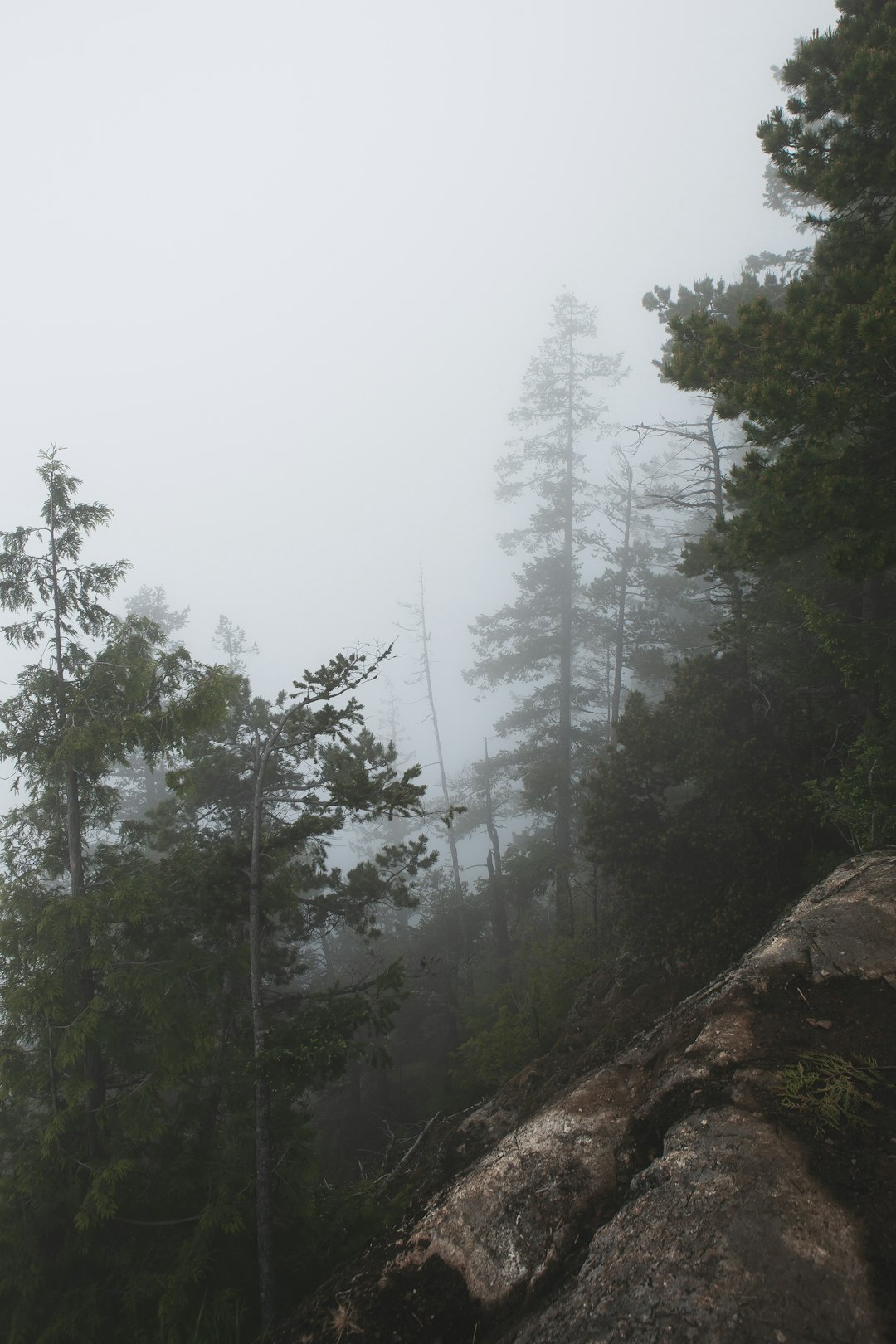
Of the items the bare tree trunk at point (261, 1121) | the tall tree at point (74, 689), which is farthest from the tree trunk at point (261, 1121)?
the tall tree at point (74, 689)

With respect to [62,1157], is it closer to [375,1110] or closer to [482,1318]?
[482,1318]

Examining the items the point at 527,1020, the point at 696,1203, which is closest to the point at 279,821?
the point at 527,1020

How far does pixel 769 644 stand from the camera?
12383mm

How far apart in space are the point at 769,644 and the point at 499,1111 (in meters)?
9.84

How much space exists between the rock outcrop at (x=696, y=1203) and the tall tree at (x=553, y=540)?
66.6 ft

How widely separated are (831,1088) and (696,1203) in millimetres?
1071

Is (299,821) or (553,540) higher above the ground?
(553,540)

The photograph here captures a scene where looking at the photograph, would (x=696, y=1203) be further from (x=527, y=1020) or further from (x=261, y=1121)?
(x=527, y=1020)

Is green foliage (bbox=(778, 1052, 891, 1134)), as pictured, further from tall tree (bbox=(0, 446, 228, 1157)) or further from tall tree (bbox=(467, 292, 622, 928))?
tall tree (bbox=(467, 292, 622, 928))

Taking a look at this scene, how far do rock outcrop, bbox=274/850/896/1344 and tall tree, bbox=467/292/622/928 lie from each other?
2031 cm

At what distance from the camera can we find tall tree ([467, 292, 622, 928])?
26.1 m

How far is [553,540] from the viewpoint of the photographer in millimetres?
27812

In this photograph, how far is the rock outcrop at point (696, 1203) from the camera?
7.82 feet

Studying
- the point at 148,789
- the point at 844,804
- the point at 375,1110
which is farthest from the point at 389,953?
the point at 844,804
